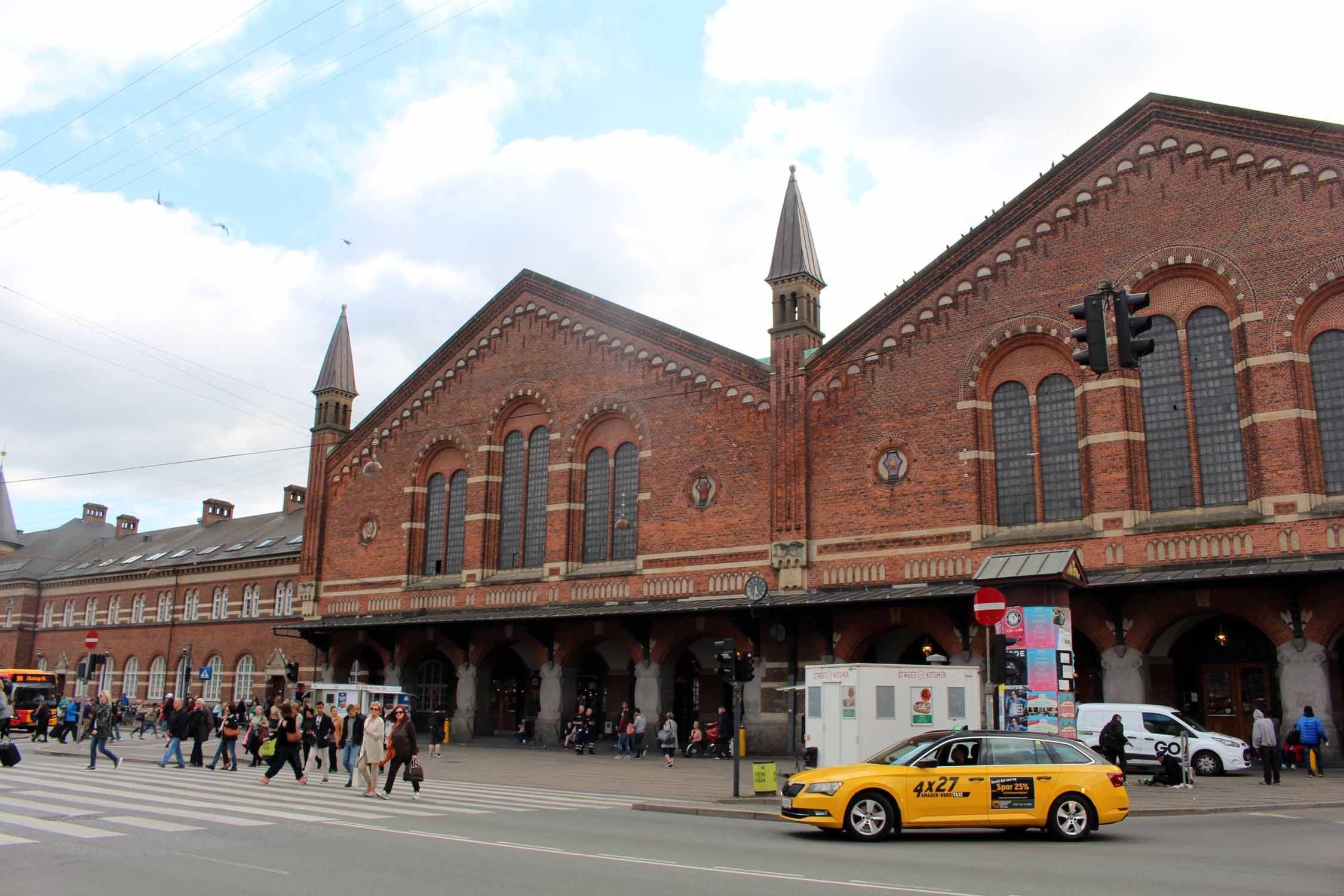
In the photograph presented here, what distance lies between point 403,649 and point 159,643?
867 inches

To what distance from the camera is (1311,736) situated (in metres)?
21.7

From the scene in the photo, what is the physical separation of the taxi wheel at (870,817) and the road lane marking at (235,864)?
6.57 meters

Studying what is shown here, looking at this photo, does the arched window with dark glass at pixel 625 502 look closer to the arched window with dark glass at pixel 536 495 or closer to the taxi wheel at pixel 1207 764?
the arched window with dark glass at pixel 536 495

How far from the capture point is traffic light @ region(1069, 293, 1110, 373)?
512 inches

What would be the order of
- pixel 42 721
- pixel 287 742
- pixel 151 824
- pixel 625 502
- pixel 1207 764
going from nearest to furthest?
pixel 151 824, pixel 287 742, pixel 1207 764, pixel 625 502, pixel 42 721

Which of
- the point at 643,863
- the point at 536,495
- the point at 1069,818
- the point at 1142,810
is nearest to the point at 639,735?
the point at 536,495

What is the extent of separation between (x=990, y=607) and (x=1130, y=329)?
5199 millimetres

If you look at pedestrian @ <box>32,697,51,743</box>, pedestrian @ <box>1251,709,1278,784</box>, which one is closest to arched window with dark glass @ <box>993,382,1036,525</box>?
pedestrian @ <box>1251,709,1278,784</box>

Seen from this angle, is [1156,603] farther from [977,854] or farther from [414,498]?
[414,498]

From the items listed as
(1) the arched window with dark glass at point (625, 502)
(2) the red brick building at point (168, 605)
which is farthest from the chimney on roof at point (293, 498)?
(1) the arched window with dark glass at point (625, 502)

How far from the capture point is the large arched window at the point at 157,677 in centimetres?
5366

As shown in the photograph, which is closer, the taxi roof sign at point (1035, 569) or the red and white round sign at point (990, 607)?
the red and white round sign at point (990, 607)

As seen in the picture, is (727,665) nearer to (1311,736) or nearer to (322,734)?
(322,734)

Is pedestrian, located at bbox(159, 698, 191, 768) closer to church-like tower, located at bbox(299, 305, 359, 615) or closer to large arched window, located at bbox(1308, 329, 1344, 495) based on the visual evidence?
church-like tower, located at bbox(299, 305, 359, 615)
